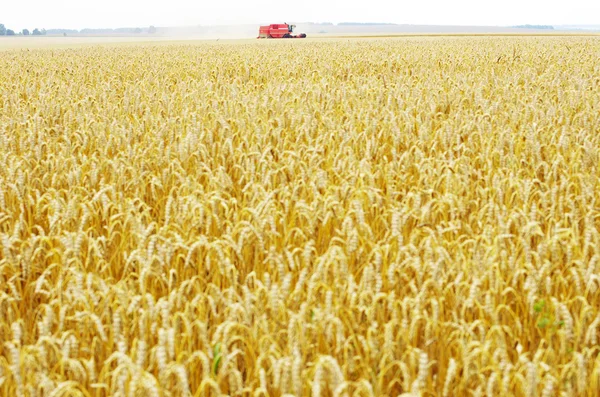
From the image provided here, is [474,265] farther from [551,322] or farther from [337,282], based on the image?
[337,282]

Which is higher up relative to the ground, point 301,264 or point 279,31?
point 279,31

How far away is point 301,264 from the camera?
3.19m

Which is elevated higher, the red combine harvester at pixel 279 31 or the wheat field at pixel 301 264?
the red combine harvester at pixel 279 31

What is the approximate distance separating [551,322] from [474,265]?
1.14 feet

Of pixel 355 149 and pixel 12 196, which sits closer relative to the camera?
pixel 12 196

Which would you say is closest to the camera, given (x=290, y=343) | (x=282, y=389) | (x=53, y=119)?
(x=282, y=389)

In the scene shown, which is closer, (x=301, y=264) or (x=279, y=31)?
(x=301, y=264)

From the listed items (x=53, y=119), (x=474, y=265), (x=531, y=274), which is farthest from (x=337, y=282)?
(x=53, y=119)

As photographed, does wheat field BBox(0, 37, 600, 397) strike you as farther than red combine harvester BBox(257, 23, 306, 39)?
No

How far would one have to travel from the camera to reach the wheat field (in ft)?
6.90

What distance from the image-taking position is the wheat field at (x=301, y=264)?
6.90 ft

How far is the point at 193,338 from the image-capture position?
2424 mm

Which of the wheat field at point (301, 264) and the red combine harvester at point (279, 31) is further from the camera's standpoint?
the red combine harvester at point (279, 31)

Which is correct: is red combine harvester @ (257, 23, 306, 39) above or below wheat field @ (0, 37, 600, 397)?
above
